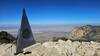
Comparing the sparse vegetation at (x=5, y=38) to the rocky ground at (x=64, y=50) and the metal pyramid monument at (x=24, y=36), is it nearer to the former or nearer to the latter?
the metal pyramid monument at (x=24, y=36)

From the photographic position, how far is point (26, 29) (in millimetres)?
28047

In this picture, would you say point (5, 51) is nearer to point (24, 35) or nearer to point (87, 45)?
point (24, 35)

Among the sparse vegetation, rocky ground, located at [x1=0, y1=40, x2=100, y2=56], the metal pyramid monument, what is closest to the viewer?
rocky ground, located at [x1=0, y1=40, x2=100, y2=56]

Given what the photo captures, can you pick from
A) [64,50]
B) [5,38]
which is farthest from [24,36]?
[5,38]

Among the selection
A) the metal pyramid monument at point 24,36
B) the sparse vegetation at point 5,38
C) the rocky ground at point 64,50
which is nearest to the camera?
the rocky ground at point 64,50

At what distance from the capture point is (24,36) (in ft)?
90.4

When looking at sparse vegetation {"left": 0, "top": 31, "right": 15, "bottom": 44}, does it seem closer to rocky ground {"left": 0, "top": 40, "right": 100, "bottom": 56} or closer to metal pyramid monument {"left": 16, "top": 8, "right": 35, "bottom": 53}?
metal pyramid monument {"left": 16, "top": 8, "right": 35, "bottom": 53}

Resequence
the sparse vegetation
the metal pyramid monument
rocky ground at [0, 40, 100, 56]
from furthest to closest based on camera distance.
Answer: the sparse vegetation < the metal pyramid monument < rocky ground at [0, 40, 100, 56]

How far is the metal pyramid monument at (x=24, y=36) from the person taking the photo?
26303 millimetres

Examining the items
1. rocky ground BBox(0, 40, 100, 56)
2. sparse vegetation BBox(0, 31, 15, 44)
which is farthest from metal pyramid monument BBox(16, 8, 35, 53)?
sparse vegetation BBox(0, 31, 15, 44)

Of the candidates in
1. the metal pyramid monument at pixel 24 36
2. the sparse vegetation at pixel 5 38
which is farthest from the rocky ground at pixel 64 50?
the sparse vegetation at pixel 5 38

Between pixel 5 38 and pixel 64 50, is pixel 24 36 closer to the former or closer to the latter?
pixel 64 50

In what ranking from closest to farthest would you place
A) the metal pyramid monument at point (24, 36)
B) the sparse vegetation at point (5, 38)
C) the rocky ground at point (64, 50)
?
the rocky ground at point (64, 50) < the metal pyramid monument at point (24, 36) < the sparse vegetation at point (5, 38)

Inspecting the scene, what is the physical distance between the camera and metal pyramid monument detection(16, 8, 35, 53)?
86.3 ft
